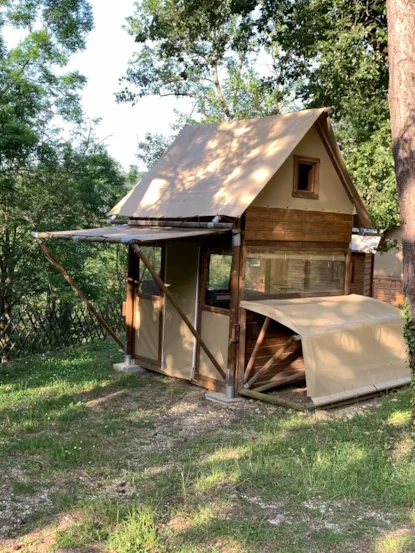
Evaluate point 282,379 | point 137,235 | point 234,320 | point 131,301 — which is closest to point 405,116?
point 234,320

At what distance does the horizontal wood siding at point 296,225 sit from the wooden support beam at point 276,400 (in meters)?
2.33

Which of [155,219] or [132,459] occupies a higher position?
[155,219]

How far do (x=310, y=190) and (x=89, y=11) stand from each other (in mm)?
9528

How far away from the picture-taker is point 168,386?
29.4 ft

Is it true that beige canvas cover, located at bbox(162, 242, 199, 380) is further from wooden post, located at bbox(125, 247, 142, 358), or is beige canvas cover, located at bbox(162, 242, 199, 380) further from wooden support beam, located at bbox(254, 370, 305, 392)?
wooden support beam, located at bbox(254, 370, 305, 392)

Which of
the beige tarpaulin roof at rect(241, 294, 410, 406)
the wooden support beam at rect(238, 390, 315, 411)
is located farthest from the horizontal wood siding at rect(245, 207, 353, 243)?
the wooden support beam at rect(238, 390, 315, 411)

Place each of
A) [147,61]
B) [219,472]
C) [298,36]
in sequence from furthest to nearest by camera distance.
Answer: [147,61], [298,36], [219,472]

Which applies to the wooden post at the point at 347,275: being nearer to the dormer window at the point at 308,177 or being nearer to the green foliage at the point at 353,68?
the dormer window at the point at 308,177

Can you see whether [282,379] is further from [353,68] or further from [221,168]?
[353,68]

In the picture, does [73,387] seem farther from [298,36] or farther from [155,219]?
[298,36]

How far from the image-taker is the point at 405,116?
6.29 m

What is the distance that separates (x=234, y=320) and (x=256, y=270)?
0.89 metres

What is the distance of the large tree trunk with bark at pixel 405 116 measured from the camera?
6.22 metres

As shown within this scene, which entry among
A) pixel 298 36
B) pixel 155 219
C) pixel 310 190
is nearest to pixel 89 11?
pixel 298 36
